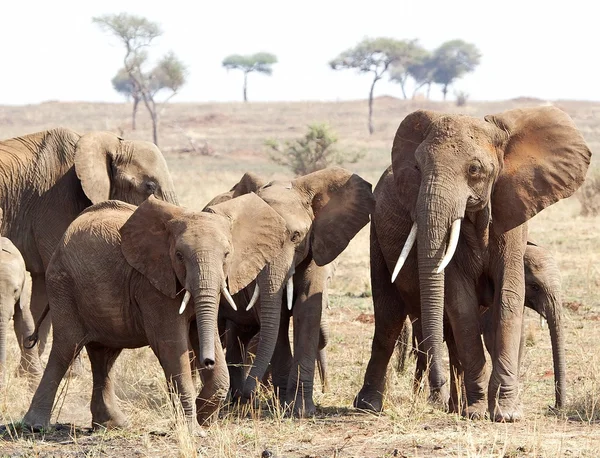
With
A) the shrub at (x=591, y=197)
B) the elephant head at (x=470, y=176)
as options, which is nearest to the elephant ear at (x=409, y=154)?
the elephant head at (x=470, y=176)

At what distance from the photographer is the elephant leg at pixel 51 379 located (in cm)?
715

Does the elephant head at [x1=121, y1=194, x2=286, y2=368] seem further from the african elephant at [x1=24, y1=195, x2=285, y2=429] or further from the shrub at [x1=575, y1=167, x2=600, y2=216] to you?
the shrub at [x1=575, y1=167, x2=600, y2=216]

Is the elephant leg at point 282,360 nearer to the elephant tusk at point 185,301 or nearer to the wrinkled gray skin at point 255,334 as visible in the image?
the wrinkled gray skin at point 255,334

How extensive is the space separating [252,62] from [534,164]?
65.6m

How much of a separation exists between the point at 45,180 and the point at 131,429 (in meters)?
3.65

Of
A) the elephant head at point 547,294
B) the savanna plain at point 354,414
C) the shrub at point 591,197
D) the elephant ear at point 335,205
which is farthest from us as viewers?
the shrub at point 591,197

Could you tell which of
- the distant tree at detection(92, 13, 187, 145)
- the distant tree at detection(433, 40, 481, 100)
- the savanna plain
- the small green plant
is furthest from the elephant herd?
the distant tree at detection(433, 40, 481, 100)

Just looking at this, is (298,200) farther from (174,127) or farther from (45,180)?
(174,127)

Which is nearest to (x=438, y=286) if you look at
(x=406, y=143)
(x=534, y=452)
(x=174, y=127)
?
(x=406, y=143)

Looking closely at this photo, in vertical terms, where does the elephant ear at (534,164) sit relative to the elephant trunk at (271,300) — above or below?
above

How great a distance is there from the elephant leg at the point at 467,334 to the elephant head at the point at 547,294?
708mm

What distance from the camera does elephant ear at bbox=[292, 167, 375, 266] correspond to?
8602 millimetres

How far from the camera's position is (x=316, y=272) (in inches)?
337

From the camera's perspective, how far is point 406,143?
802cm
